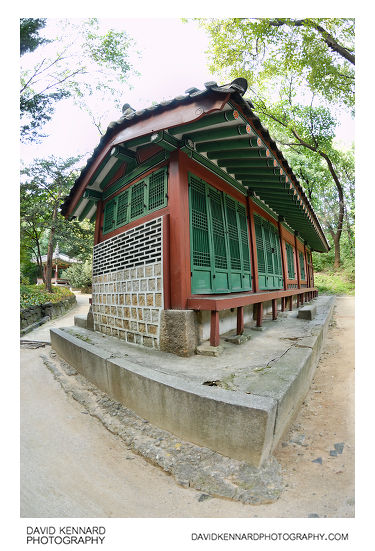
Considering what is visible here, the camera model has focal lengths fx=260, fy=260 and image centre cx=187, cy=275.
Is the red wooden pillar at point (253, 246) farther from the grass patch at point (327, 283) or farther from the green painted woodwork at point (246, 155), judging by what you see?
the grass patch at point (327, 283)

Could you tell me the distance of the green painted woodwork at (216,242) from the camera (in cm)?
409

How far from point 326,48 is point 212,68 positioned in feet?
11.3

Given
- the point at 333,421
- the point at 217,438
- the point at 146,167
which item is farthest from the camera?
the point at 146,167

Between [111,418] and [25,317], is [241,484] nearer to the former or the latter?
[111,418]

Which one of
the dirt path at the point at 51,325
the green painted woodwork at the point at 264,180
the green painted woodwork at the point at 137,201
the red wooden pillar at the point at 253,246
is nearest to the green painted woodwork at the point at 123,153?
the green painted woodwork at the point at 137,201

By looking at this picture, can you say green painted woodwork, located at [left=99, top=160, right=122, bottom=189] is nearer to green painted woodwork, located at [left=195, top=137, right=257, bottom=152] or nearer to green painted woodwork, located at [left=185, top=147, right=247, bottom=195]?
green painted woodwork, located at [left=185, top=147, right=247, bottom=195]

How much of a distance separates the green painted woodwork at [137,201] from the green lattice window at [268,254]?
3258 millimetres

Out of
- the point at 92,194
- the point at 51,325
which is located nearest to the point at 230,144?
the point at 92,194

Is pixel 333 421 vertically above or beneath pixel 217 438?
beneath

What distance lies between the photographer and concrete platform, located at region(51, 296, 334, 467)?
1.99 m

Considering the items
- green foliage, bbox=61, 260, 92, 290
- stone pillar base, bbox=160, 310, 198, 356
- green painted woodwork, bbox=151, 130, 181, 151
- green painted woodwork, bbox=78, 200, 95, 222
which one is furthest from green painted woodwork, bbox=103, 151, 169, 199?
green foliage, bbox=61, 260, 92, 290

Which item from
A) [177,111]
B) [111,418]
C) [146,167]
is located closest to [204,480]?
[111,418]

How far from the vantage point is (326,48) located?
6.27 m

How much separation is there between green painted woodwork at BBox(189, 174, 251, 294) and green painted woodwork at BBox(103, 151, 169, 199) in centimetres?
59
